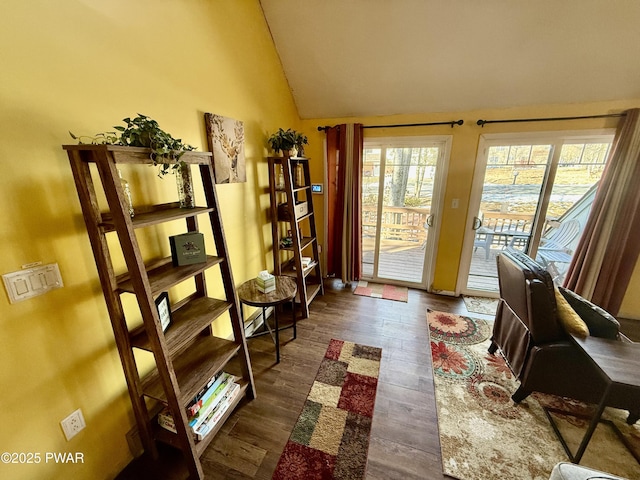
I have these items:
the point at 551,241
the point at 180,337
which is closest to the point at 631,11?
the point at 551,241

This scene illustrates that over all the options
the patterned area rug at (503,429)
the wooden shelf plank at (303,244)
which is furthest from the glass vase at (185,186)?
the patterned area rug at (503,429)

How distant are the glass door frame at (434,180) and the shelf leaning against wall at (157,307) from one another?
7.56ft

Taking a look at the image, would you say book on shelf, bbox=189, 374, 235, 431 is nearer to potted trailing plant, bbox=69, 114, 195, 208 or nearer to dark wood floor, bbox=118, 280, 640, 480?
dark wood floor, bbox=118, 280, 640, 480

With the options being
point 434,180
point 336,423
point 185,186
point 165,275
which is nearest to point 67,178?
point 185,186

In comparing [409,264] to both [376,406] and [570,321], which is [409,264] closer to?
[570,321]

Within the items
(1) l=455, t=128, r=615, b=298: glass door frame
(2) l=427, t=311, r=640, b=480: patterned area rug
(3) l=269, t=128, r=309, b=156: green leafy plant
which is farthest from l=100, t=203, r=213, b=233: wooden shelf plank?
(1) l=455, t=128, r=615, b=298: glass door frame

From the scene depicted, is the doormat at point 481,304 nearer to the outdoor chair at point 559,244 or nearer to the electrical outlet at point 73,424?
the outdoor chair at point 559,244

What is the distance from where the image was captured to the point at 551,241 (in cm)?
281

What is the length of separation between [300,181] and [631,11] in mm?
2835

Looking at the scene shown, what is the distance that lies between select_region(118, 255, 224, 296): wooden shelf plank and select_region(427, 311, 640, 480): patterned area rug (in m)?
1.71

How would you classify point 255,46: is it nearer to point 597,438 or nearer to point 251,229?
point 251,229

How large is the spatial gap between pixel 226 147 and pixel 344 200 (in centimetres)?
163

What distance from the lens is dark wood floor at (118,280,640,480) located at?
1.35m

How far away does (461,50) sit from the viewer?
2123 mm
